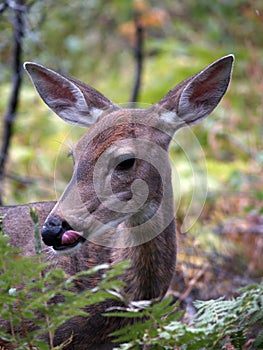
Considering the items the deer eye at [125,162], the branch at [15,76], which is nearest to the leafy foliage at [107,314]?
the deer eye at [125,162]

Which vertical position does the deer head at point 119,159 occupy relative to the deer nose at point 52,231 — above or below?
above

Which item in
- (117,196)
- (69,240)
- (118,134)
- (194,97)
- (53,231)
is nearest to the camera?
(53,231)

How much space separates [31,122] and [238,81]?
2838 mm

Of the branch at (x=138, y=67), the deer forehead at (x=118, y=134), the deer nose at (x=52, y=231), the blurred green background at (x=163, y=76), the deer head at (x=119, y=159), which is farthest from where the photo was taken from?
the branch at (x=138, y=67)

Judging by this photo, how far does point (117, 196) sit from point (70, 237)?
0.47 meters

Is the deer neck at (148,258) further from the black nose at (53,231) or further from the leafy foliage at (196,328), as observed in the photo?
the leafy foliage at (196,328)

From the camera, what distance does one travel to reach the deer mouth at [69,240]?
377 centimetres

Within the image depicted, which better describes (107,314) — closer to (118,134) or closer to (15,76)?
(118,134)

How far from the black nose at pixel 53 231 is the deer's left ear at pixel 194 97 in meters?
1.10

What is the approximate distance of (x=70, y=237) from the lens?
12.5 ft

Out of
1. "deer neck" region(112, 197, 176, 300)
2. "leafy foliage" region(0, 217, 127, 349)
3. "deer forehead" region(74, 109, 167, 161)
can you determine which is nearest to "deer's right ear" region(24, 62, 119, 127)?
"deer forehead" region(74, 109, 167, 161)

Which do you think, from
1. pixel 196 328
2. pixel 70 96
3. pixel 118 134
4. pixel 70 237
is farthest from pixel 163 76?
pixel 196 328

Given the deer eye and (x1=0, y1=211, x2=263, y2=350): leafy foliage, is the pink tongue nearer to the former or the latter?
the deer eye

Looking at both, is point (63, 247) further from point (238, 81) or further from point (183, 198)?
point (238, 81)
